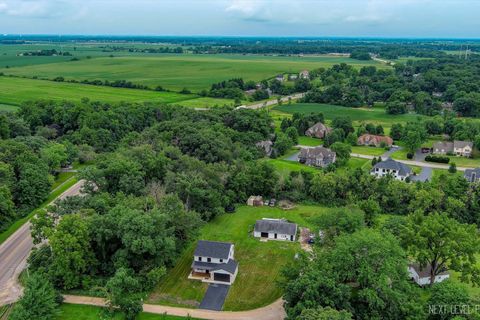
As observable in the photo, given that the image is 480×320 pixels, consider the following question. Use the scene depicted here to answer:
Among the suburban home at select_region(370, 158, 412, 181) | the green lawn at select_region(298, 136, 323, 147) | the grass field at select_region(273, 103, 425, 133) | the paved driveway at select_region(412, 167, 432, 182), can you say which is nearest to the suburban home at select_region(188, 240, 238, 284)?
the suburban home at select_region(370, 158, 412, 181)

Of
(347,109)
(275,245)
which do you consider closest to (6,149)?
(275,245)

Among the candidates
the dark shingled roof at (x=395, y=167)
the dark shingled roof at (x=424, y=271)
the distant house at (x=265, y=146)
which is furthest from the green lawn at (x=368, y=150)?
the dark shingled roof at (x=424, y=271)

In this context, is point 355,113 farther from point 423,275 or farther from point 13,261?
point 13,261

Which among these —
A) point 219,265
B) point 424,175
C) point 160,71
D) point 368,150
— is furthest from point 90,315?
point 160,71

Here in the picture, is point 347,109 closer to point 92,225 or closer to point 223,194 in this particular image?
point 223,194

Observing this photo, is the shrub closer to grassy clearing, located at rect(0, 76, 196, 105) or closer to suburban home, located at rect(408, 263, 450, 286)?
suburban home, located at rect(408, 263, 450, 286)

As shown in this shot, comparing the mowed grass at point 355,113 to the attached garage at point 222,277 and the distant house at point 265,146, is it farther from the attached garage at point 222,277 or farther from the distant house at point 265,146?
the attached garage at point 222,277
